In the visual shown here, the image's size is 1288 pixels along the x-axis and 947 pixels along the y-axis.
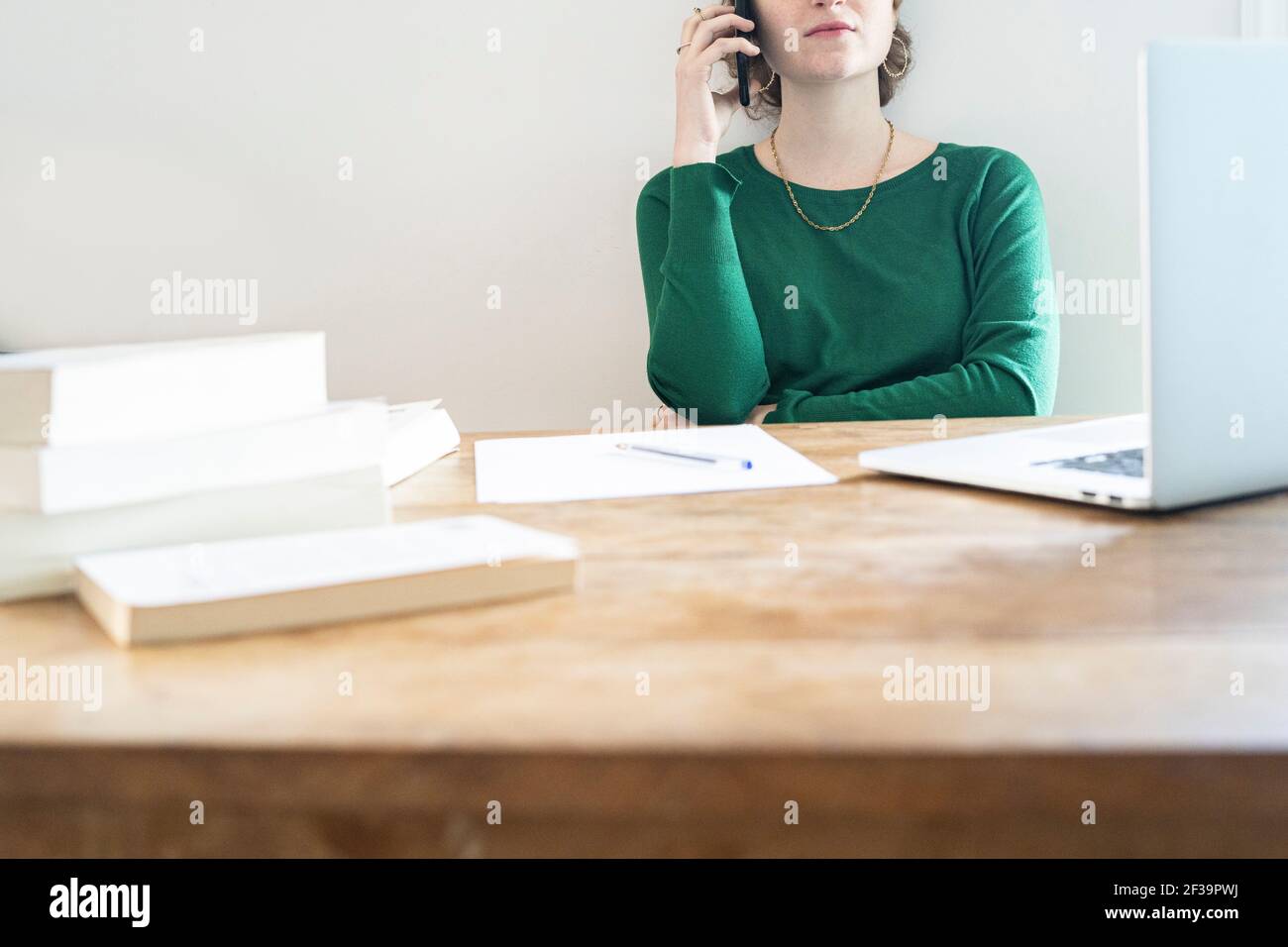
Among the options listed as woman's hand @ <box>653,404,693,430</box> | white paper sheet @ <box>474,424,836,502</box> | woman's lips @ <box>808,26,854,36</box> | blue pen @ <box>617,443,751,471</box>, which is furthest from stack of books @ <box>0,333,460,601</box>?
woman's lips @ <box>808,26,854,36</box>

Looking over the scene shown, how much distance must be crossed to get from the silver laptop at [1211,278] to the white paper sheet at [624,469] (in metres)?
0.19

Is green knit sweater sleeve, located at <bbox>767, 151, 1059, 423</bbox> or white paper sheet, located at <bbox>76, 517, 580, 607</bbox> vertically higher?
green knit sweater sleeve, located at <bbox>767, 151, 1059, 423</bbox>

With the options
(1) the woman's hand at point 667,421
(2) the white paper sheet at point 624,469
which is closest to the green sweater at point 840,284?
(1) the woman's hand at point 667,421

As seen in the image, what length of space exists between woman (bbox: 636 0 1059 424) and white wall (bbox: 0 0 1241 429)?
239 millimetres

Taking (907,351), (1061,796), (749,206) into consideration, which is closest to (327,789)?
(1061,796)

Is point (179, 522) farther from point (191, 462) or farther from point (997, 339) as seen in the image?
point (997, 339)

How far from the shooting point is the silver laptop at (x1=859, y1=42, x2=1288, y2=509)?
1.80 ft

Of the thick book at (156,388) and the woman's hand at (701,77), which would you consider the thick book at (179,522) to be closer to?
the thick book at (156,388)

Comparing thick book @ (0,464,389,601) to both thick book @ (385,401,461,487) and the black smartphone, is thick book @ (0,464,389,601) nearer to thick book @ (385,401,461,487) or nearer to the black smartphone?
thick book @ (385,401,461,487)

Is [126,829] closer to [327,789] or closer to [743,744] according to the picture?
[327,789]

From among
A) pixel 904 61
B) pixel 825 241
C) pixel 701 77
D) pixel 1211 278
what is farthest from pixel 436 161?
pixel 1211 278

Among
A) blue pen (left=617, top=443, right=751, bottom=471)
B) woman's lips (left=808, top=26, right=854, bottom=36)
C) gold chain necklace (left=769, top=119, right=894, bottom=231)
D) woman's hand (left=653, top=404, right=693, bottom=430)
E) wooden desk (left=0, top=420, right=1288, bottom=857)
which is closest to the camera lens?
wooden desk (left=0, top=420, right=1288, bottom=857)

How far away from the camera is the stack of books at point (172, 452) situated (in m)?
0.47
